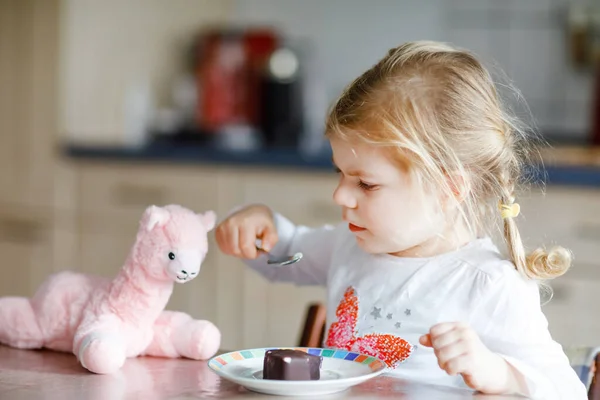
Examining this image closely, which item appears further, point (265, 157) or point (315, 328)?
point (265, 157)

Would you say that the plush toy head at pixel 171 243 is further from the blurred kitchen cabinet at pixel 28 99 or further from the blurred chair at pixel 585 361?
the blurred kitchen cabinet at pixel 28 99

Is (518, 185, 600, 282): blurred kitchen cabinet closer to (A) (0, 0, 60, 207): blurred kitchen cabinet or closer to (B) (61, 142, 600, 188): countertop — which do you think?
(B) (61, 142, 600, 188): countertop

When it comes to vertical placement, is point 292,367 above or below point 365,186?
below

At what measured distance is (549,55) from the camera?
126 inches

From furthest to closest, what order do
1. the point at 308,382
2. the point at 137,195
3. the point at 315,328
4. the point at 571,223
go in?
the point at 137,195 < the point at 571,223 < the point at 315,328 < the point at 308,382

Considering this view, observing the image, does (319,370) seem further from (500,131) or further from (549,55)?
(549,55)

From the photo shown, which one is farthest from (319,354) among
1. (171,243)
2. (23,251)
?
(23,251)

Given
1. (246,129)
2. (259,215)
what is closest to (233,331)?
(246,129)

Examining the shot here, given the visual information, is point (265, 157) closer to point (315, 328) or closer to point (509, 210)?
point (315, 328)

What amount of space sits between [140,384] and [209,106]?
2.50 meters

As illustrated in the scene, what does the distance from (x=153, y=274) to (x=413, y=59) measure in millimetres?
420

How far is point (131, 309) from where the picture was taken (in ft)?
3.70

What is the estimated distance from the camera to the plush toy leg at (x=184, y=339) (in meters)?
1.14

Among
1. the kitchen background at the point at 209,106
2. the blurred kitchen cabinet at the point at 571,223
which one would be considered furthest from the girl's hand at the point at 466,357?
the kitchen background at the point at 209,106
